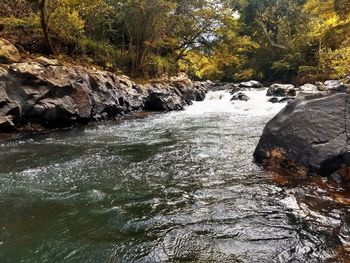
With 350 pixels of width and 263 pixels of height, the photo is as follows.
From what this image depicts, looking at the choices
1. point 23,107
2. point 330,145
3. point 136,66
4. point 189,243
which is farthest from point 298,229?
point 136,66

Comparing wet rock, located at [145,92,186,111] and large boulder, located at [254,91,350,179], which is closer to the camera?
large boulder, located at [254,91,350,179]

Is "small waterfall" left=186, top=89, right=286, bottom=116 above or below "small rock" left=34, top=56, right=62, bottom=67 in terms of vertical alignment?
below

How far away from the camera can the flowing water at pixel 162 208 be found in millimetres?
3393

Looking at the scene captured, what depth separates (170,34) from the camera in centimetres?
2202

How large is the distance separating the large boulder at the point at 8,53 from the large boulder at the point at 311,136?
756 cm

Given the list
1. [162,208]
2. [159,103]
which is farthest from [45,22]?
[162,208]

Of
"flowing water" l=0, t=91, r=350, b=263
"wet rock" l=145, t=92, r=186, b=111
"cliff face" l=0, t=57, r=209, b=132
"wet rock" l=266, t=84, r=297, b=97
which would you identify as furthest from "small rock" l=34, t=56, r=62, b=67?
"wet rock" l=266, t=84, r=297, b=97

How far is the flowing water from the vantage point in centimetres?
339

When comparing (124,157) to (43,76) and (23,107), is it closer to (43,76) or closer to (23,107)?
(23,107)

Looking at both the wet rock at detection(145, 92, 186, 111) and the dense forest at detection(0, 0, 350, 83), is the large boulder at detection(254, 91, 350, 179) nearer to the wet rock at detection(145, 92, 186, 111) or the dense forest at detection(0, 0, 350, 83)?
the dense forest at detection(0, 0, 350, 83)

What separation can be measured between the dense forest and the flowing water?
14.8ft

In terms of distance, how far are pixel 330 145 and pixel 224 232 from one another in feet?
9.04

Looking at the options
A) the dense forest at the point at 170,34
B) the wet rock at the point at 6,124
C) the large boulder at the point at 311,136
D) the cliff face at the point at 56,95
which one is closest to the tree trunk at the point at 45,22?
the dense forest at the point at 170,34

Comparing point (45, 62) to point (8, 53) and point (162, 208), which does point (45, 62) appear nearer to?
point (8, 53)
